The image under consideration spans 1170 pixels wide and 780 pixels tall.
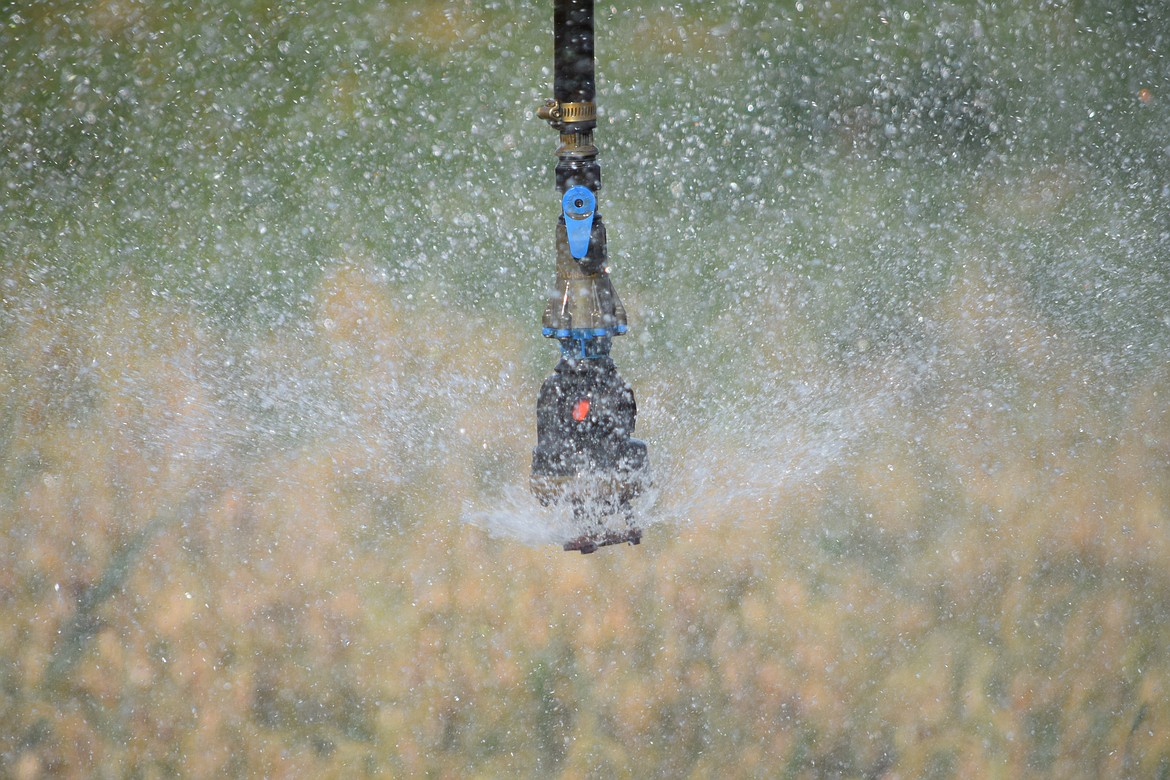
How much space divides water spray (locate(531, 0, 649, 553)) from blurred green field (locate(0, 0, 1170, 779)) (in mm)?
1390

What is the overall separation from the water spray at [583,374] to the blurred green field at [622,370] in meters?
1.39

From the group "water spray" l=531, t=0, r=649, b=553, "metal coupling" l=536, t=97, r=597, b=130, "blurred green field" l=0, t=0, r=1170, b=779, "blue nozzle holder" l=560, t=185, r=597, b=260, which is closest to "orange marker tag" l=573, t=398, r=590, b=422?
"water spray" l=531, t=0, r=649, b=553

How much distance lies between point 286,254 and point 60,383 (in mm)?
716

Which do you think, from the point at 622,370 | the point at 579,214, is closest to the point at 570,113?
the point at 579,214

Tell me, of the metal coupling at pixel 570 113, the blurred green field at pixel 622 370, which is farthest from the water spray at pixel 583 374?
the blurred green field at pixel 622 370

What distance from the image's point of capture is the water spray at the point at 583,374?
5.21 ft

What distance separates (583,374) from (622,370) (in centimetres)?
156

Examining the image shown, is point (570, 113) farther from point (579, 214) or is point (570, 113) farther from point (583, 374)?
point (583, 374)

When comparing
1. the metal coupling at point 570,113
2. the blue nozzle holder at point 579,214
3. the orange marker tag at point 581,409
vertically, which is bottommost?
the orange marker tag at point 581,409

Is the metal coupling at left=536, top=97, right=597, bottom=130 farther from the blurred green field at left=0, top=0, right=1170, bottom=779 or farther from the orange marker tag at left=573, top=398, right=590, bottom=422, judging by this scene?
the blurred green field at left=0, top=0, right=1170, bottom=779

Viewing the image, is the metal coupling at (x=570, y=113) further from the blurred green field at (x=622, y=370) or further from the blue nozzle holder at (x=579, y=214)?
the blurred green field at (x=622, y=370)

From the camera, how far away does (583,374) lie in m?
1.73

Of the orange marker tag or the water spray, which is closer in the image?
the water spray

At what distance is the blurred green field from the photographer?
9.61 feet
